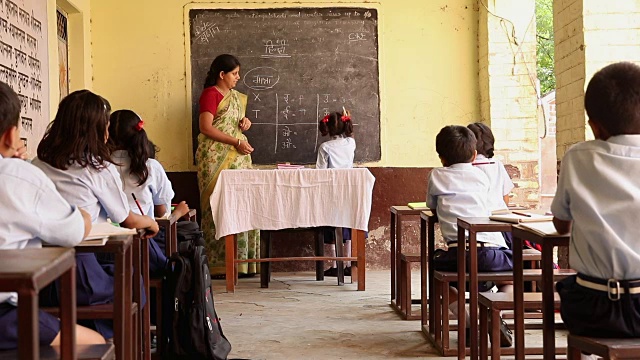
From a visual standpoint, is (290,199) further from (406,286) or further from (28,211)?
(28,211)

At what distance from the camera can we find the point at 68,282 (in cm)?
198

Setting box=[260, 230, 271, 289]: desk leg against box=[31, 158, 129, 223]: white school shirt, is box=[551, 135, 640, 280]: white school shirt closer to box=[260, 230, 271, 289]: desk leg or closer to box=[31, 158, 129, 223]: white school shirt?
box=[31, 158, 129, 223]: white school shirt

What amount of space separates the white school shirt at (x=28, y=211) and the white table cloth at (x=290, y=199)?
13.0 ft

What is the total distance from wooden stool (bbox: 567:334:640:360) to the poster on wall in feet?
11.4

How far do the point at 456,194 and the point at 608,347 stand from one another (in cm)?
198

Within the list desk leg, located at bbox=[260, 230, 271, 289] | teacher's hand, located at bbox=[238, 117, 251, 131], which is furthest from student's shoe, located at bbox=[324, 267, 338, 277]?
teacher's hand, located at bbox=[238, 117, 251, 131]

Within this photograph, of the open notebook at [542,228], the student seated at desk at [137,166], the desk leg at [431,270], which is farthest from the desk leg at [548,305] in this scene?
the student seated at desk at [137,166]

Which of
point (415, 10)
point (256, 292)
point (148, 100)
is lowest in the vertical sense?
point (256, 292)

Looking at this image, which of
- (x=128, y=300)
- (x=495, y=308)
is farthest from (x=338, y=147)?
(x=128, y=300)

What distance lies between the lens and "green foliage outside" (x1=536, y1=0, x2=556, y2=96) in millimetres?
19453

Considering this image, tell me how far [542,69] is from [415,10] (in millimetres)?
12910

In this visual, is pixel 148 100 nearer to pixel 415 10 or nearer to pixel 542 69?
pixel 415 10

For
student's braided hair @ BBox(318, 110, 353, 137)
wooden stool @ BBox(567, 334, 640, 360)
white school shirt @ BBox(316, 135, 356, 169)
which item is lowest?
wooden stool @ BBox(567, 334, 640, 360)

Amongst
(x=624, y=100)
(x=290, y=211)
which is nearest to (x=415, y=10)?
(x=290, y=211)
